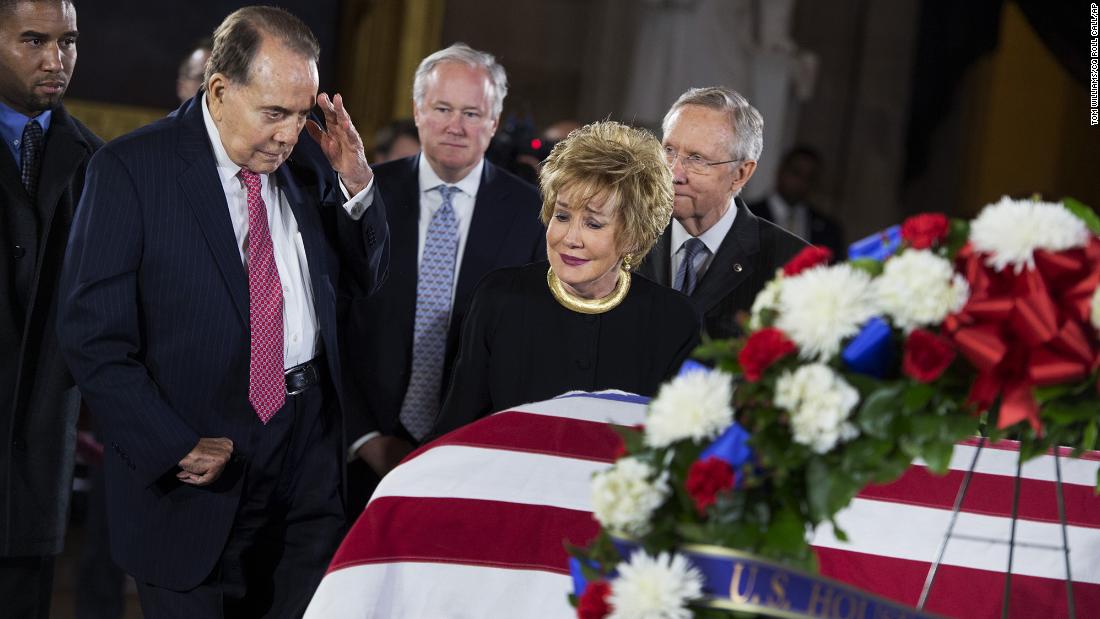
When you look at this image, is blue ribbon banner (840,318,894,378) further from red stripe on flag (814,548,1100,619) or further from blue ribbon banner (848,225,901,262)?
red stripe on flag (814,548,1100,619)

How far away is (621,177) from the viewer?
3.00 metres

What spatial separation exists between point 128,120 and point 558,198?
444 centimetres

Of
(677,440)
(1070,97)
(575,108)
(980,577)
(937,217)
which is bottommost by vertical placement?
(980,577)

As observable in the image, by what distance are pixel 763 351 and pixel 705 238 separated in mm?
1803

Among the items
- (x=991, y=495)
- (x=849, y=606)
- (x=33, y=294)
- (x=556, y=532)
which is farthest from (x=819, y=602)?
(x=33, y=294)

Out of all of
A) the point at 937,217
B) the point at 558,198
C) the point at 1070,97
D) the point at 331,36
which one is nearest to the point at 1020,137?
the point at 1070,97

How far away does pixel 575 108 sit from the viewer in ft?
26.6

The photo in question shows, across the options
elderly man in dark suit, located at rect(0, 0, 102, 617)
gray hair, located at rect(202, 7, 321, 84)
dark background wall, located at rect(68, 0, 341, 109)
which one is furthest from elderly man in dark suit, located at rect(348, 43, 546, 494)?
dark background wall, located at rect(68, 0, 341, 109)

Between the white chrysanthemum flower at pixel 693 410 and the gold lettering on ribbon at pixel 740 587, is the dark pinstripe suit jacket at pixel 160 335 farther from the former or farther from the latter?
the gold lettering on ribbon at pixel 740 587

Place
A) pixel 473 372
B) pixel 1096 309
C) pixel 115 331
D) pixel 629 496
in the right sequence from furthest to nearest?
pixel 473 372 → pixel 115 331 → pixel 629 496 → pixel 1096 309

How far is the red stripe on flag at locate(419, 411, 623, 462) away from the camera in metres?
2.67

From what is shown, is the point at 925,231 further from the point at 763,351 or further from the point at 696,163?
the point at 696,163

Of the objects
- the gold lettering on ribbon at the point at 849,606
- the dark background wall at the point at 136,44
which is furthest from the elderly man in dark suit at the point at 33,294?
the dark background wall at the point at 136,44

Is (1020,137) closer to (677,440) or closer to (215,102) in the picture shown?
(215,102)
